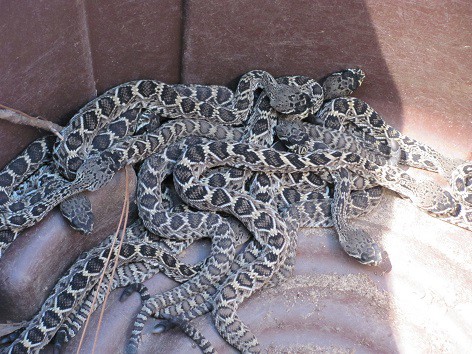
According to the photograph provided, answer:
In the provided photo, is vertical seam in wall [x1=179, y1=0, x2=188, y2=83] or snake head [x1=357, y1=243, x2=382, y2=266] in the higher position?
vertical seam in wall [x1=179, y1=0, x2=188, y2=83]

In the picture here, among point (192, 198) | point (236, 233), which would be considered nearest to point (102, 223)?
point (192, 198)

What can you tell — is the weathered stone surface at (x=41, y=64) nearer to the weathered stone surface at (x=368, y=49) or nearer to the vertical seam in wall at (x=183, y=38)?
the vertical seam in wall at (x=183, y=38)

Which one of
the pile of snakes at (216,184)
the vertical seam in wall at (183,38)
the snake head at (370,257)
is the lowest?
the snake head at (370,257)

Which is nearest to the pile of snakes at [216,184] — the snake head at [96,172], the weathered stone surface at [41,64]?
the snake head at [96,172]

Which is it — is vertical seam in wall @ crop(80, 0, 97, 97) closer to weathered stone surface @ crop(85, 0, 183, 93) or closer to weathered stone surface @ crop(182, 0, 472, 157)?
weathered stone surface @ crop(85, 0, 183, 93)

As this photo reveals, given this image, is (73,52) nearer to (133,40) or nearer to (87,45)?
(87,45)

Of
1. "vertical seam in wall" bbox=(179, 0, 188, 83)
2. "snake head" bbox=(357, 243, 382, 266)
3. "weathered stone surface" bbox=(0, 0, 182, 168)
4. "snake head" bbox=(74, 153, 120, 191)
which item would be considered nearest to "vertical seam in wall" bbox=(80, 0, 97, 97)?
"weathered stone surface" bbox=(0, 0, 182, 168)
